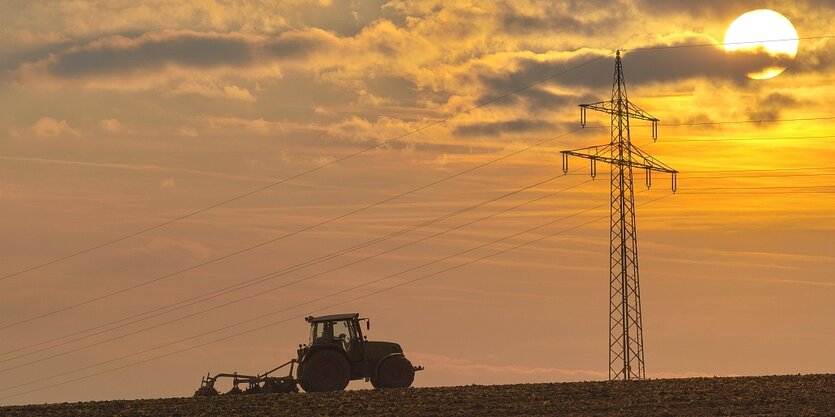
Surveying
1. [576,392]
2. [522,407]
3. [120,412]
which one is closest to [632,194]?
[576,392]

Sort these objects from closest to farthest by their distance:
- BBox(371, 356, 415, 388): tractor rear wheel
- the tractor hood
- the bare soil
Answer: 1. the bare soil
2. BBox(371, 356, 415, 388): tractor rear wheel
3. the tractor hood

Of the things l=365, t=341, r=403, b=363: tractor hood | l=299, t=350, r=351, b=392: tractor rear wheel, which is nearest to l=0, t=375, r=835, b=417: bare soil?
l=299, t=350, r=351, b=392: tractor rear wheel

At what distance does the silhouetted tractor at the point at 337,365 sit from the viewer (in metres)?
53.1

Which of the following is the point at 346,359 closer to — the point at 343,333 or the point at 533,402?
the point at 343,333

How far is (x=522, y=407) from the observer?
4319 cm

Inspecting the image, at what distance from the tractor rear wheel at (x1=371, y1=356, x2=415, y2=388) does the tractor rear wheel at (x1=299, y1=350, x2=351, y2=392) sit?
128 cm

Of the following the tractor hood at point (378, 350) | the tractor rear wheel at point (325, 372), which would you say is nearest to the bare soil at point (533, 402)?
the tractor rear wheel at point (325, 372)

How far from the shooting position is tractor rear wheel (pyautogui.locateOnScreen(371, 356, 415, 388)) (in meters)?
53.0

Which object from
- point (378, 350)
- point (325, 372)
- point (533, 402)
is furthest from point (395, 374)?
point (533, 402)

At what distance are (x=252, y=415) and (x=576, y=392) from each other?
37.3ft

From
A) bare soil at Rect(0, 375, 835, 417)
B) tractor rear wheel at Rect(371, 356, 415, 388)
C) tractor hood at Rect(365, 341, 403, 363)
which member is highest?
tractor hood at Rect(365, 341, 403, 363)

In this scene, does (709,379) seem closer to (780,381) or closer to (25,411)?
(780,381)

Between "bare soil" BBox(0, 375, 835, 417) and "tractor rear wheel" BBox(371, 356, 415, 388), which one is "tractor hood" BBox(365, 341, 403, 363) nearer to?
"tractor rear wheel" BBox(371, 356, 415, 388)

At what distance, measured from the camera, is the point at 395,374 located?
53.2 m
